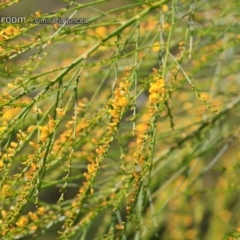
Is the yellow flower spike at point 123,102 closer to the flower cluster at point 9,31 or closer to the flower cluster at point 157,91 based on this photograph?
the flower cluster at point 157,91

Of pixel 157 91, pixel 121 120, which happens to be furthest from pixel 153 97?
pixel 121 120

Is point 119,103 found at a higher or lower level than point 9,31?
lower

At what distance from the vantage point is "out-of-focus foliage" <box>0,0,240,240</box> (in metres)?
1.26

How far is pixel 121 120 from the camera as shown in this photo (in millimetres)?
1506

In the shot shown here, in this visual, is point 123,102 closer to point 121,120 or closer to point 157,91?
point 157,91

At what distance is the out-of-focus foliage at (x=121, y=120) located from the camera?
126cm

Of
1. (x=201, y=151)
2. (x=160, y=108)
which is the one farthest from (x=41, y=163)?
(x=201, y=151)

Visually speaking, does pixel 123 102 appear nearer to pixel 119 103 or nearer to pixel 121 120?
pixel 119 103

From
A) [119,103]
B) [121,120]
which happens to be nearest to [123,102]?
[119,103]

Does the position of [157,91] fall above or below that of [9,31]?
below

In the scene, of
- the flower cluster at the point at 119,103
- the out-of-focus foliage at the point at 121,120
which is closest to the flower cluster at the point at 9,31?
the out-of-focus foliage at the point at 121,120

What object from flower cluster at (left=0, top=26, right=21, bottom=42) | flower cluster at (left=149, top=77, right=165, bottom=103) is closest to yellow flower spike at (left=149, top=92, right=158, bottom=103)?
flower cluster at (left=149, top=77, right=165, bottom=103)

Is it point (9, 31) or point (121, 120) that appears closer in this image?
point (9, 31)

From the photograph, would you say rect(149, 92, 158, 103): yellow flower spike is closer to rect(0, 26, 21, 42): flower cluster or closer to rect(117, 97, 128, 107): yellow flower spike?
rect(117, 97, 128, 107): yellow flower spike
